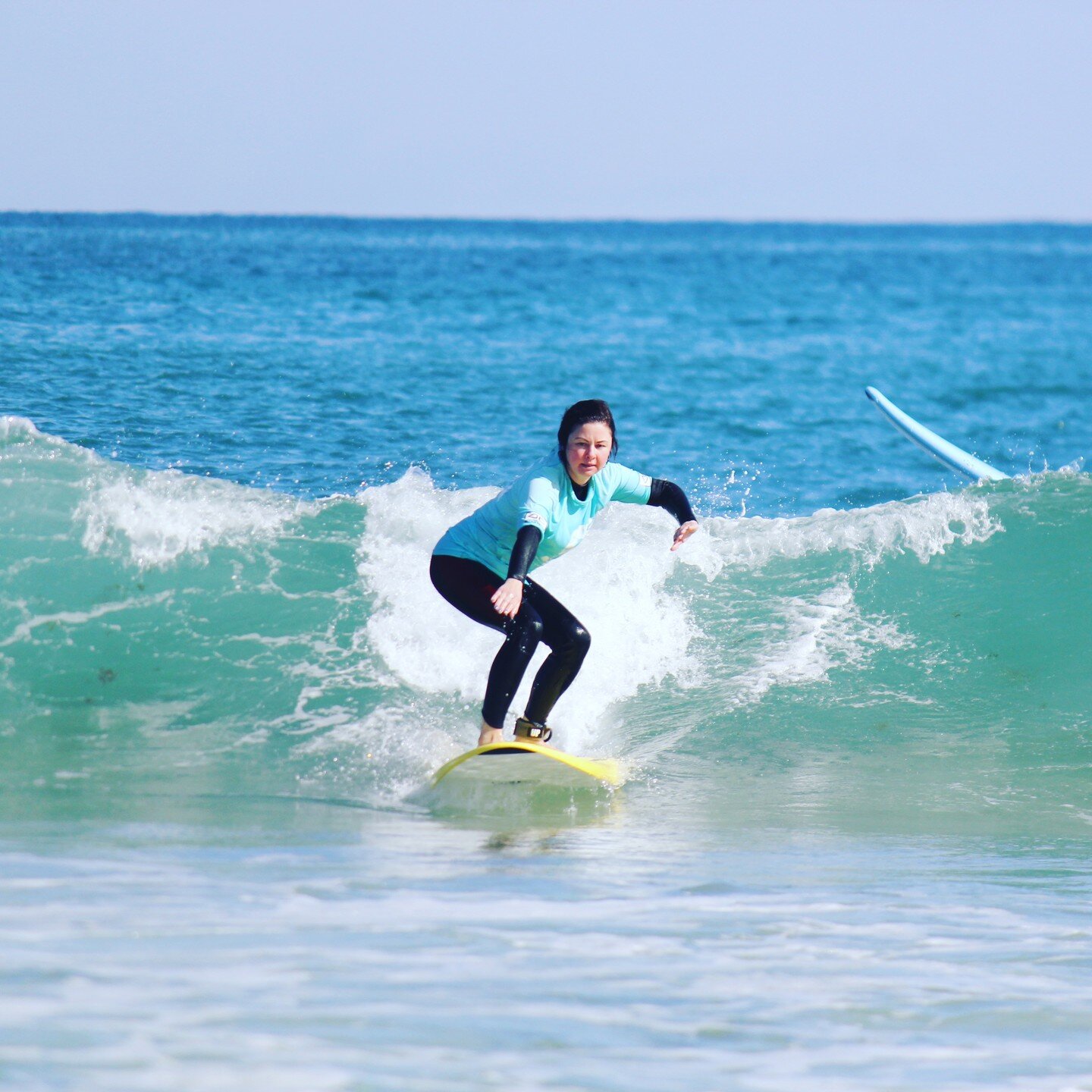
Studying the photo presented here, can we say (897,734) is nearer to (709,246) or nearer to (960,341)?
(960,341)

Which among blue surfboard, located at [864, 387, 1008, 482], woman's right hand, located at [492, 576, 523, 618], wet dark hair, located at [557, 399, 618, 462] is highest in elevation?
blue surfboard, located at [864, 387, 1008, 482]

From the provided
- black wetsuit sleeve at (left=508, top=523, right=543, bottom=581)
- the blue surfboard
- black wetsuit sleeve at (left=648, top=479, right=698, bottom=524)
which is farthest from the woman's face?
the blue surfboard

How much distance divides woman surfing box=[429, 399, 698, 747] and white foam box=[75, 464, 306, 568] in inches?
117

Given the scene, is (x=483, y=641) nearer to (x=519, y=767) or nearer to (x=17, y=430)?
(x=519, y=767)

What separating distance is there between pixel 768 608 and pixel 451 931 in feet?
15.8

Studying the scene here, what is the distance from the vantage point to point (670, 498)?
560cm

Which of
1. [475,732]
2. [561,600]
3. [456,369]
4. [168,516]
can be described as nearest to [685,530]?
[475,732]

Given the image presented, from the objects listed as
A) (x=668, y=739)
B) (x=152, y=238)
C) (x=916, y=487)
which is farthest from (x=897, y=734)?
(x=152, y=238)

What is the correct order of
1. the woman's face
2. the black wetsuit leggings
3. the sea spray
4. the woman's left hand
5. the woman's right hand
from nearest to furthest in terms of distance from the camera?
1. the woman's right hand
2. the woman's face
3. the black wetsuit leggings
4. the woman's left hand
5. the sea spray

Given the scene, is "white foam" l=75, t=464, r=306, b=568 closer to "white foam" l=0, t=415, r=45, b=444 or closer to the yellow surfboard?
"white foam" l=0, t=415, r=45, b=444

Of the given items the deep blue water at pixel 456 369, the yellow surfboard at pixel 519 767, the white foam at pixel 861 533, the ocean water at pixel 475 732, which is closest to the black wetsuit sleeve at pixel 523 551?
the yellow surfboard at pixel 519 767

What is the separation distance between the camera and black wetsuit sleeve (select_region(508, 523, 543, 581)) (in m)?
4.85

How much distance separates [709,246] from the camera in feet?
212

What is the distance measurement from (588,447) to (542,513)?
31cm
